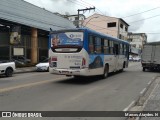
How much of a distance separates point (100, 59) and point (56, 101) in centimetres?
756

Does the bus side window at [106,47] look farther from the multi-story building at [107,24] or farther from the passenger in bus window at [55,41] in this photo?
the multi-story building at [107,24]

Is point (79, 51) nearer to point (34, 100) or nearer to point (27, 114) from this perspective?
point (34, 100)

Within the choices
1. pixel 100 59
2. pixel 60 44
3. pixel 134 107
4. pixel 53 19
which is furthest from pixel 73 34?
pixel 53 19

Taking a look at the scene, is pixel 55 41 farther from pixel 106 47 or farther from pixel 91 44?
pixel 106 47

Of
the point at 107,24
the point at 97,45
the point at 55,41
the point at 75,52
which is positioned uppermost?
the point at 107,24

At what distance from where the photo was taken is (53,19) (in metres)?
36.1

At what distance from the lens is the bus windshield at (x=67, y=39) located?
14109mm

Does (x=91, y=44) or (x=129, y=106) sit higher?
(x=91, y=44)

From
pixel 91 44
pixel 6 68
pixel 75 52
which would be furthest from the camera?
pixel 6 68

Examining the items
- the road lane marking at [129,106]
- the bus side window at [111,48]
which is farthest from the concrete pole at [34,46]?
the road lane marking at [129,106]

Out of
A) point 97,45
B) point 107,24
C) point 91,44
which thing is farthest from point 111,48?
point 107,24

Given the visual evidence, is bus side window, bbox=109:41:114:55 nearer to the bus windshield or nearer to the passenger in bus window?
the bus windshield

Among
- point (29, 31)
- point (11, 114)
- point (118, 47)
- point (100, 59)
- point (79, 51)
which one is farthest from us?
point (29, 31)

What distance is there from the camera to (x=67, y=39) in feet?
47.1
